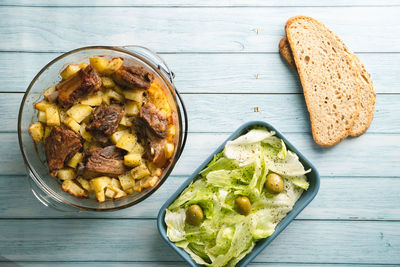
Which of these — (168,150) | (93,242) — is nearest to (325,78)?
(168,150)

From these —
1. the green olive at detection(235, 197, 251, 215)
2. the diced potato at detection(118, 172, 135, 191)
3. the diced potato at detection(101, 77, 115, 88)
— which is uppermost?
the diced potato at detection(101, 77, 115, 88)

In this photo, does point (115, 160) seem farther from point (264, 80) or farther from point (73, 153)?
point (264, 80)

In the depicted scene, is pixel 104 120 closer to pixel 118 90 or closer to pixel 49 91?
pixel 118 90

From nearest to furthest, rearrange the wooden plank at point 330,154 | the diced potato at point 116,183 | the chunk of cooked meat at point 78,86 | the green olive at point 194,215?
the chunk of cooked meat at point 78,86 → the diced potato at point 116,183 → the green olive at point 194,215 → the wooden plank at point 330,154

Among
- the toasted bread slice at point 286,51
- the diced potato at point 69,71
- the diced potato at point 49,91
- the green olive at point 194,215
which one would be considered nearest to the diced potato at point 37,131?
the diced potato at point 49,91

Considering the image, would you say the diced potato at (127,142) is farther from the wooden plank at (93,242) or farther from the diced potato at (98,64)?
the wooden plank at (93,242)

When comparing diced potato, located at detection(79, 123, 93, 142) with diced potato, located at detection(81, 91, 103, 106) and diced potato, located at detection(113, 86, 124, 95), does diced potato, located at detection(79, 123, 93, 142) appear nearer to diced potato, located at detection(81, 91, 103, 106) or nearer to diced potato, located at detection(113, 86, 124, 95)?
Answer: diced potato, located at detection(81, 91, 103, 106)

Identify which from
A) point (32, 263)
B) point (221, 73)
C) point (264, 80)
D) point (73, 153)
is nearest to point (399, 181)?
point (264, 80)

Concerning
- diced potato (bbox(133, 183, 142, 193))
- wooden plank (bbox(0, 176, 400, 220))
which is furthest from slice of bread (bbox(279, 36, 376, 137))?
diced potato (bbox(133, 183, 142, 193))
